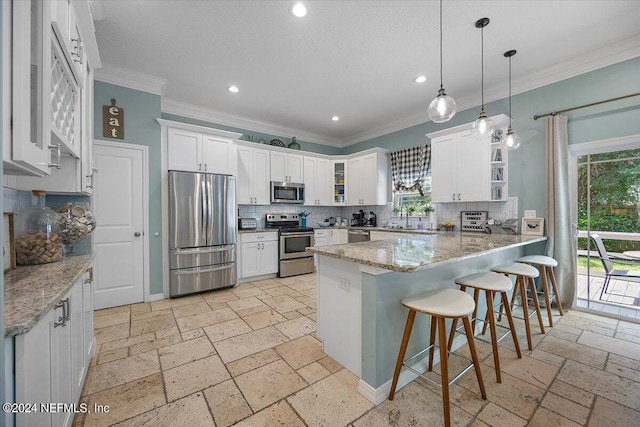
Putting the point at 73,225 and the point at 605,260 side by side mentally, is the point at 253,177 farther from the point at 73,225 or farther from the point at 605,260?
the point at 605,260

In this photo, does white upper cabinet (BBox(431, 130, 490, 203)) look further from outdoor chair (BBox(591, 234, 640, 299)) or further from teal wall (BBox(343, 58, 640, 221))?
outdoor chair (BBox(591, 234, 640, 299))

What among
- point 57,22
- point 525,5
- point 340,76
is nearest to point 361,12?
point 340,76

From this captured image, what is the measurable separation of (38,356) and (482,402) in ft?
7.63

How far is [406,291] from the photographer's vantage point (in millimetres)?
1882

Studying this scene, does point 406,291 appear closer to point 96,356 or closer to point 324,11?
point 324,11

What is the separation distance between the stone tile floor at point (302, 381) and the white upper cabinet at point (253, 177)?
7.84 ft

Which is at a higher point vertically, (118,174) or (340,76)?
(340,76)

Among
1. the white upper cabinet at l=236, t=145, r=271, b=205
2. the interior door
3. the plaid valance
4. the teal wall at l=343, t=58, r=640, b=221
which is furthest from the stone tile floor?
the plaid valance

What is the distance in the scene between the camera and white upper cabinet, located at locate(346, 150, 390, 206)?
528cm

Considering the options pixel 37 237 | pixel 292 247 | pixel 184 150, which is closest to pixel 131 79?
pixel 184 150

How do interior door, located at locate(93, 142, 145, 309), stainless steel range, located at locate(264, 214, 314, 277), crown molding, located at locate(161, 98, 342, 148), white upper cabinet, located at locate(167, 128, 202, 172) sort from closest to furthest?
interior door, located at locate(93, 142, 145, 309) → white upper cabinet, located at locate(167, 128, 202, 172) → crown molding, located at locate(161, 98, 342, 148) → stainless steel range, located at locate(264, 214, 314, 277)

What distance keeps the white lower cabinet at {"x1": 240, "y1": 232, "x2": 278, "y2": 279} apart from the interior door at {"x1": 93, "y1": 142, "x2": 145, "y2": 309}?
4.72ft

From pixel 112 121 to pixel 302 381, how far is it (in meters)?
3.73

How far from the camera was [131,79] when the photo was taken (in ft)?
11.2
